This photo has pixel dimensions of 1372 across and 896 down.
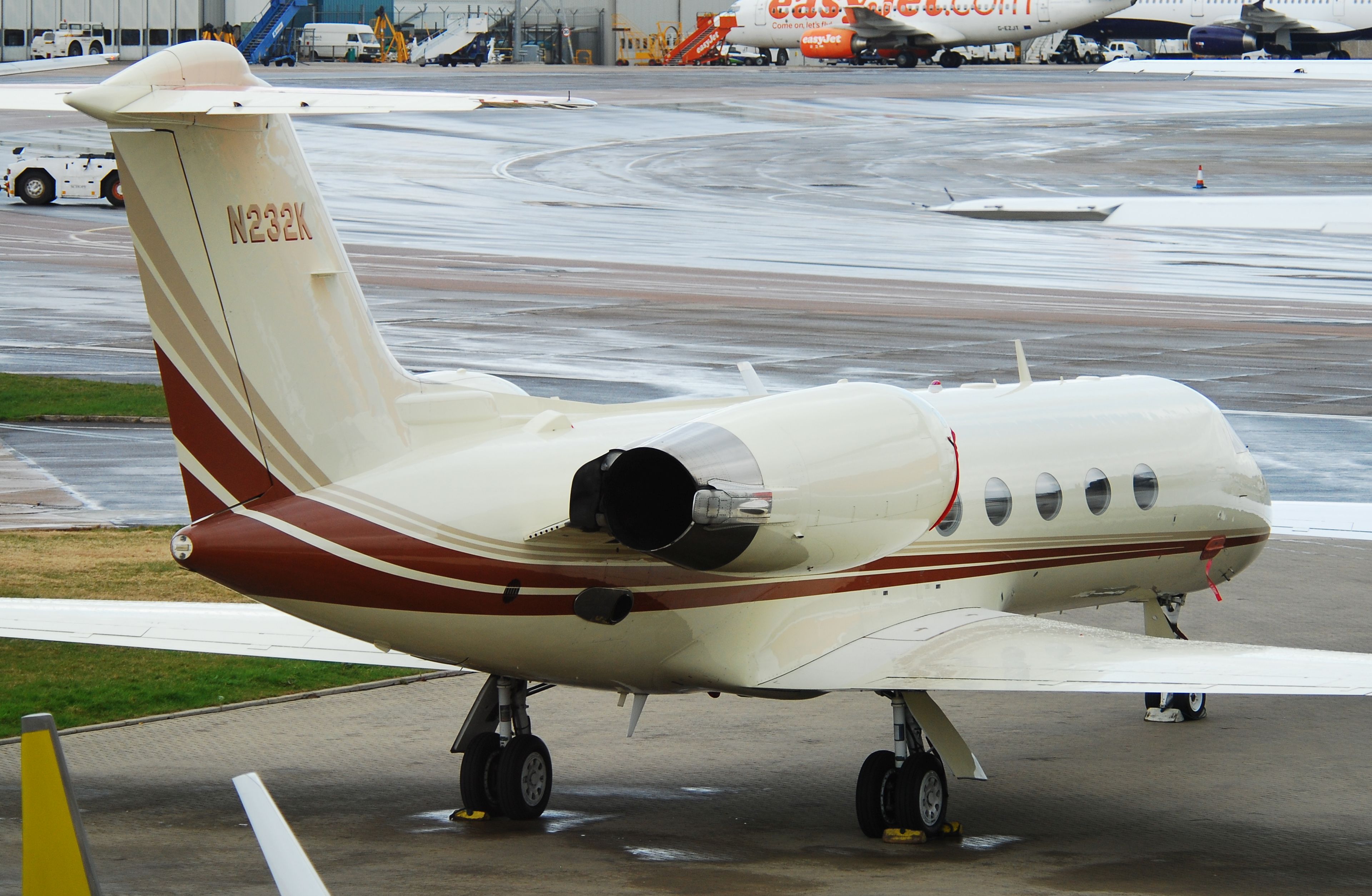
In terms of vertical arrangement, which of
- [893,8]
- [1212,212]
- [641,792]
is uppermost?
[893,8]

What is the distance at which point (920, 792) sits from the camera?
38.6 feet

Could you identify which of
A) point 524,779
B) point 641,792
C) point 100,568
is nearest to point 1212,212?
point 641,792

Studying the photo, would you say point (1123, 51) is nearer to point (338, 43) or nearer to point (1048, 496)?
point (338, 43)

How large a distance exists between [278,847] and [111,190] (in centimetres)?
6057

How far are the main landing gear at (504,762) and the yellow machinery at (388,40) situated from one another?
5171 inches

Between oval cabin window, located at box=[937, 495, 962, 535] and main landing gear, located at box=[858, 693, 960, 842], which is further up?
oval cabin window, located at box=[937, 495, 962, 535]

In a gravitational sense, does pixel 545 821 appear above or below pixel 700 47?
below

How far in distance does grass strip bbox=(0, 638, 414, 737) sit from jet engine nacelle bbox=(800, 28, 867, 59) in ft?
356

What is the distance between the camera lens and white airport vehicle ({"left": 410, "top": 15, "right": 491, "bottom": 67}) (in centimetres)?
13188

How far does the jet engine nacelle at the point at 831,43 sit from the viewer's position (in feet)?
397

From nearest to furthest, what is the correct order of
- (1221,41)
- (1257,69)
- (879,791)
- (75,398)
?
1. (879,791)
2. (1257,69)
3. (75,398)
4. (1221,41)

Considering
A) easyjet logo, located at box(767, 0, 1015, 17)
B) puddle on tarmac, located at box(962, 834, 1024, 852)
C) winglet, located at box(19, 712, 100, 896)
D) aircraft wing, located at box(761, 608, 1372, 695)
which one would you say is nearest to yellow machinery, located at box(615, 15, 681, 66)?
easyjet logo, located at box(767, 0, 1015, 17)

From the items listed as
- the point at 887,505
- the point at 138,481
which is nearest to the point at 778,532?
the point at 887,505

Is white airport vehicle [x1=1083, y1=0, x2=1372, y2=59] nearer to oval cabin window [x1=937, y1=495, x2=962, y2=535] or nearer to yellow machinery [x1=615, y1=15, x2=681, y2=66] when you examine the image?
yellow machinery [x1=615, y1=15, x2=681, y2=66]
